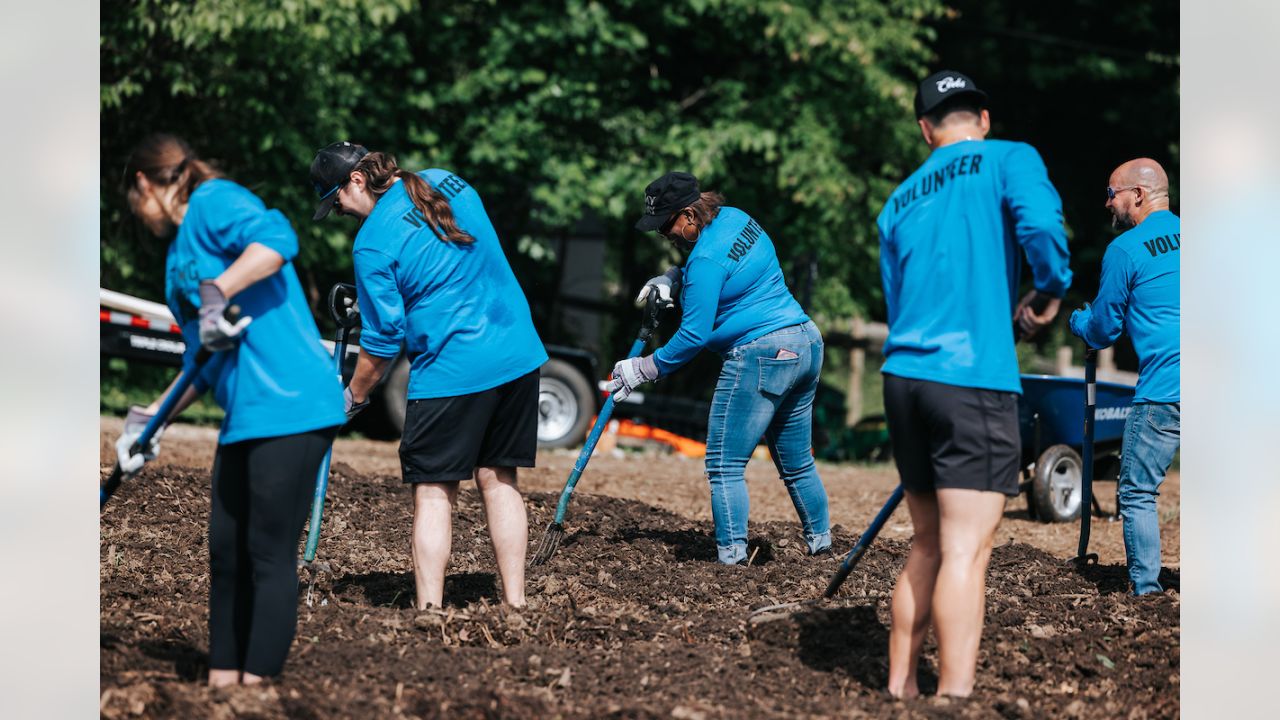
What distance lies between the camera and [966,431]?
3.76 meters

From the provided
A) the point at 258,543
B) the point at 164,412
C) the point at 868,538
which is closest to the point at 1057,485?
the point at 868,538

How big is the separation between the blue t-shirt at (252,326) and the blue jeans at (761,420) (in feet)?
7.22

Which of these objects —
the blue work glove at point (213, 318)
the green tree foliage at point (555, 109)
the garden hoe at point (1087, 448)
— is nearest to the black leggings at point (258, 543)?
the blue work glove at point (213, 318)

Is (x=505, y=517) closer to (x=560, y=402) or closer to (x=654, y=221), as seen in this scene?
(x=654, y=221)

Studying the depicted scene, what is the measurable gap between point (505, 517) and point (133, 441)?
138cm

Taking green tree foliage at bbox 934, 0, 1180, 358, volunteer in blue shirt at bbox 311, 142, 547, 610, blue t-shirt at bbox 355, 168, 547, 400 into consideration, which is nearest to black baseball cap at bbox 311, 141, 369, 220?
volunteer in blue shirt at bbox 311, 142, 547, 610

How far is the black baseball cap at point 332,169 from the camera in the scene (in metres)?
4.71

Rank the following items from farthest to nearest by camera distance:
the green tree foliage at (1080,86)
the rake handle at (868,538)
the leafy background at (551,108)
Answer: the green tree foliage at (1080,86) < the leafy background at (551,108) < the rake handle at (868,538)

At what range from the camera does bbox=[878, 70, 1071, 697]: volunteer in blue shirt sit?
3770 millimetres

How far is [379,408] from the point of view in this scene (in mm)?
12633

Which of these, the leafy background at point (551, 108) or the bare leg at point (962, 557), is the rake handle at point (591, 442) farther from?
the leafy background at point (551, 108)
